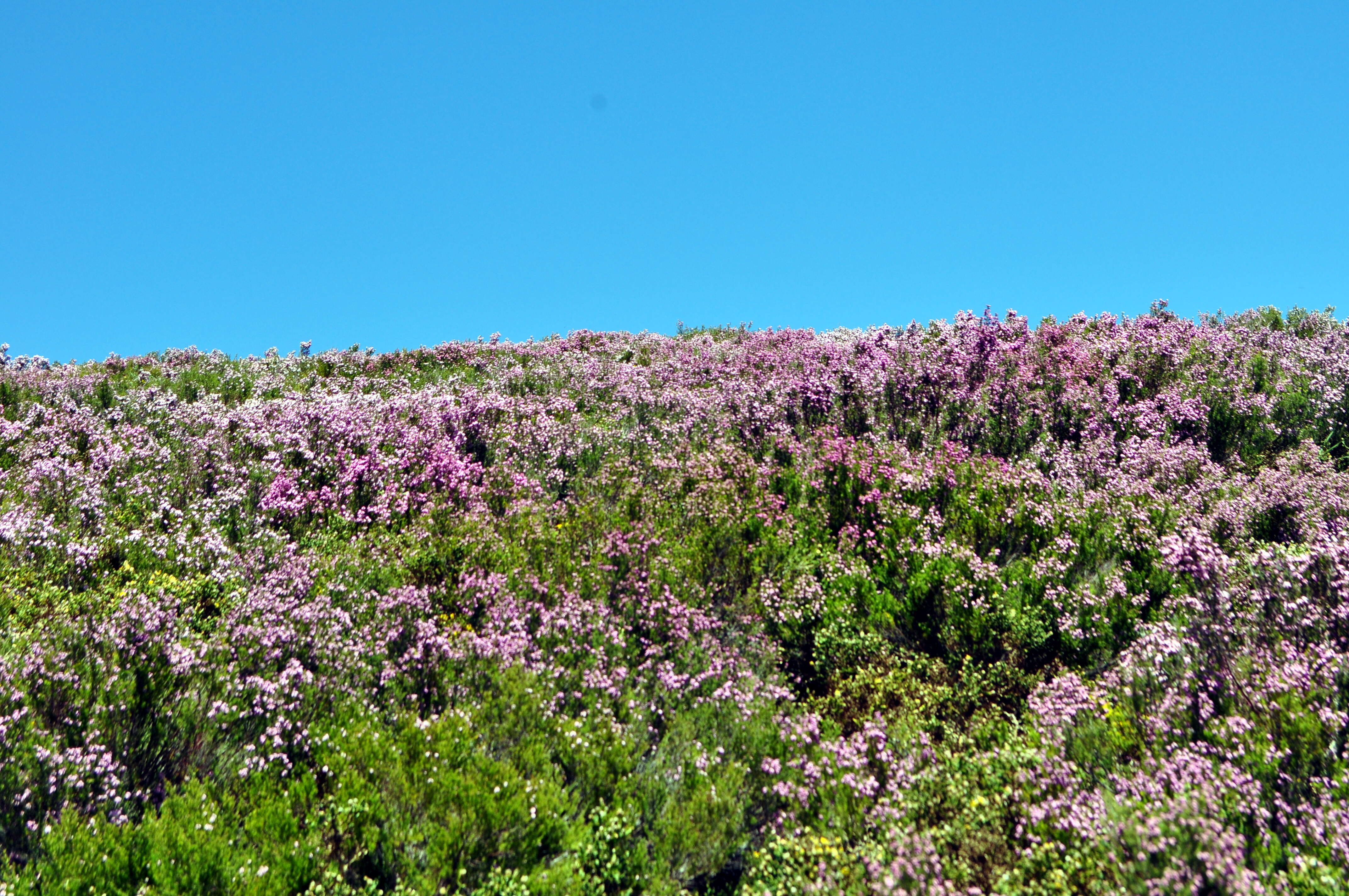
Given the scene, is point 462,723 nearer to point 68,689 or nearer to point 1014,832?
point 68,689

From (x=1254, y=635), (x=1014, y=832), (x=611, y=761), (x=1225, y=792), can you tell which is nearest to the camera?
(x=1225, y=792)

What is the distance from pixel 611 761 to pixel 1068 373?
341 inches

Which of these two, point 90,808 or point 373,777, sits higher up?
point 373,777

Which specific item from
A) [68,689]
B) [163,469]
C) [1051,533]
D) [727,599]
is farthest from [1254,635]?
[163,469]

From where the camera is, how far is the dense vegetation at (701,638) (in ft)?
14.1

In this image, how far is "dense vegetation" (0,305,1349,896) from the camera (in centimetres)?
429

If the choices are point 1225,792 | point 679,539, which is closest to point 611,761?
point 679,539

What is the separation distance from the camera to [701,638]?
6.12 metres

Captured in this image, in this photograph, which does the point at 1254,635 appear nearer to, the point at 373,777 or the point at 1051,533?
the point at 1051,533

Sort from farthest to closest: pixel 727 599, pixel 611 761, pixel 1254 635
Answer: pixel 727 599
pixel 1254 635
pixel 611 761

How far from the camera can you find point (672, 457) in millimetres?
9273

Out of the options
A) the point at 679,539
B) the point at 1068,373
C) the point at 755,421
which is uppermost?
the point at 1068,373

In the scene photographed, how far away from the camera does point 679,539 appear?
25.1 feet

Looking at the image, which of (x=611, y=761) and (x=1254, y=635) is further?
(x=1254, y=635)
